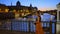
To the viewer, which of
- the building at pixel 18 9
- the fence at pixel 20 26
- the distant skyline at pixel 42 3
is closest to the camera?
the distant skyline at pixel 42 3

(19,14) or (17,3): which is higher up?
(17,3)

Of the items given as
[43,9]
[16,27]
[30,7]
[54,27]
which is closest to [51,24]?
[54,27]

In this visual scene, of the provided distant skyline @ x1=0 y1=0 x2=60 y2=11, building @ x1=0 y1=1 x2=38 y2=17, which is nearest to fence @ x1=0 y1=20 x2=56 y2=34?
building @ x1=0 y1=1 x2=38 y2=17

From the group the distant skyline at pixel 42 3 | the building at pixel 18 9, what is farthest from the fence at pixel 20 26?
the distant skyline at pixel 42 3

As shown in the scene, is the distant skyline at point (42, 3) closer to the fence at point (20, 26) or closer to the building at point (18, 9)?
the building at point (18, 9)

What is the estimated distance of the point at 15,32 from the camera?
4.15m

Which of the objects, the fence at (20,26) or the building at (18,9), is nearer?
the building at (18,9)

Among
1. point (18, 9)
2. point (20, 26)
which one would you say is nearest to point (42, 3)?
point (18, 9)

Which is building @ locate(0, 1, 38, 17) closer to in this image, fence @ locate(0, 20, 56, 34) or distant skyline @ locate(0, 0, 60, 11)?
distant skyline @ locate(0, 0, 60, 11)

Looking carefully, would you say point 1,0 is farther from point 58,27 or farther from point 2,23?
point 58,27

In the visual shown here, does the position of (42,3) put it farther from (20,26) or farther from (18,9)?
(20,26)

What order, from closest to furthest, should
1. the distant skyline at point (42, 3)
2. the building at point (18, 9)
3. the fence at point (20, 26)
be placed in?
1. the distant skyline at point (42, 3)
2. the building at point (18, 9)
3. the fence at point (20, 26)

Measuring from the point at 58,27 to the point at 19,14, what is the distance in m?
1.09

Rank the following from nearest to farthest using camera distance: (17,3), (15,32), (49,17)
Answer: (49,17)
(17,3)
(15,32)
